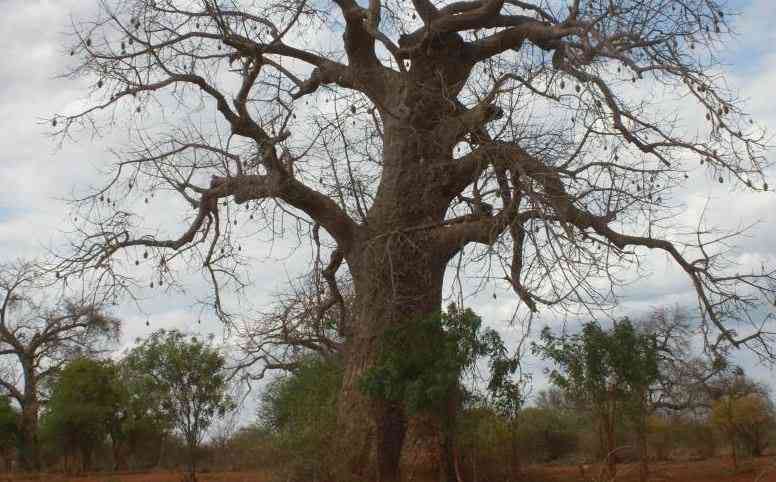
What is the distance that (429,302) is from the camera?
31.9ft

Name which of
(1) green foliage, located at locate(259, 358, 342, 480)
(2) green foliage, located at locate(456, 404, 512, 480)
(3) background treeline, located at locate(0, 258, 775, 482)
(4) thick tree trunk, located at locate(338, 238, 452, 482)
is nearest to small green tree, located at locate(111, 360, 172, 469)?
(3) background treeline, located at locate(0, 258, 775, 482)

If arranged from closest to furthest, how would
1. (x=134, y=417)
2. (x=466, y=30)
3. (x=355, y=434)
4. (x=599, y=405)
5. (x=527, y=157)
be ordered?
(x=527, y=157) < (x=355, y=434) < (x=466, y=30) < (x=599, y=405) < (x=134, y=417)

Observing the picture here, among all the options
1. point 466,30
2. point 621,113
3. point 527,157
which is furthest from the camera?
point 466,30

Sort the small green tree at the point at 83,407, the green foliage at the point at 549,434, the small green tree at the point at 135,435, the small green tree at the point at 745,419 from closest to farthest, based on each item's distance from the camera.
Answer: the small green tree at the point at 745,419, the green foliage at the point at 549,434, the small green tree at the point at 135,435, the small green tree at the point at 83,407

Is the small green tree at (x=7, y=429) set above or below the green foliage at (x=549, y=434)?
above

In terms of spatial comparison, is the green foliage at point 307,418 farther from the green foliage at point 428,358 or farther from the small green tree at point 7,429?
the small green tree at point 7,429

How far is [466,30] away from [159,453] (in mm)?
19315

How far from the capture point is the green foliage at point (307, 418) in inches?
358

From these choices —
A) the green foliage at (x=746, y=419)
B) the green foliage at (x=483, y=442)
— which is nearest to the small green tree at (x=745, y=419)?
the green foliage at (x=746, y=419)

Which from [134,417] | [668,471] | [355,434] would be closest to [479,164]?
[355,434]

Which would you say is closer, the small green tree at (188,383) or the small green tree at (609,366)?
the small green tree at (609,366)

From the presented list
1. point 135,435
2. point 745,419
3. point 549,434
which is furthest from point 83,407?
point 745,419

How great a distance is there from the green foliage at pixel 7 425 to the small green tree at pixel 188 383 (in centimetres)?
1132

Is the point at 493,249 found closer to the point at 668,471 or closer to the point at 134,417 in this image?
the point at 668,471
